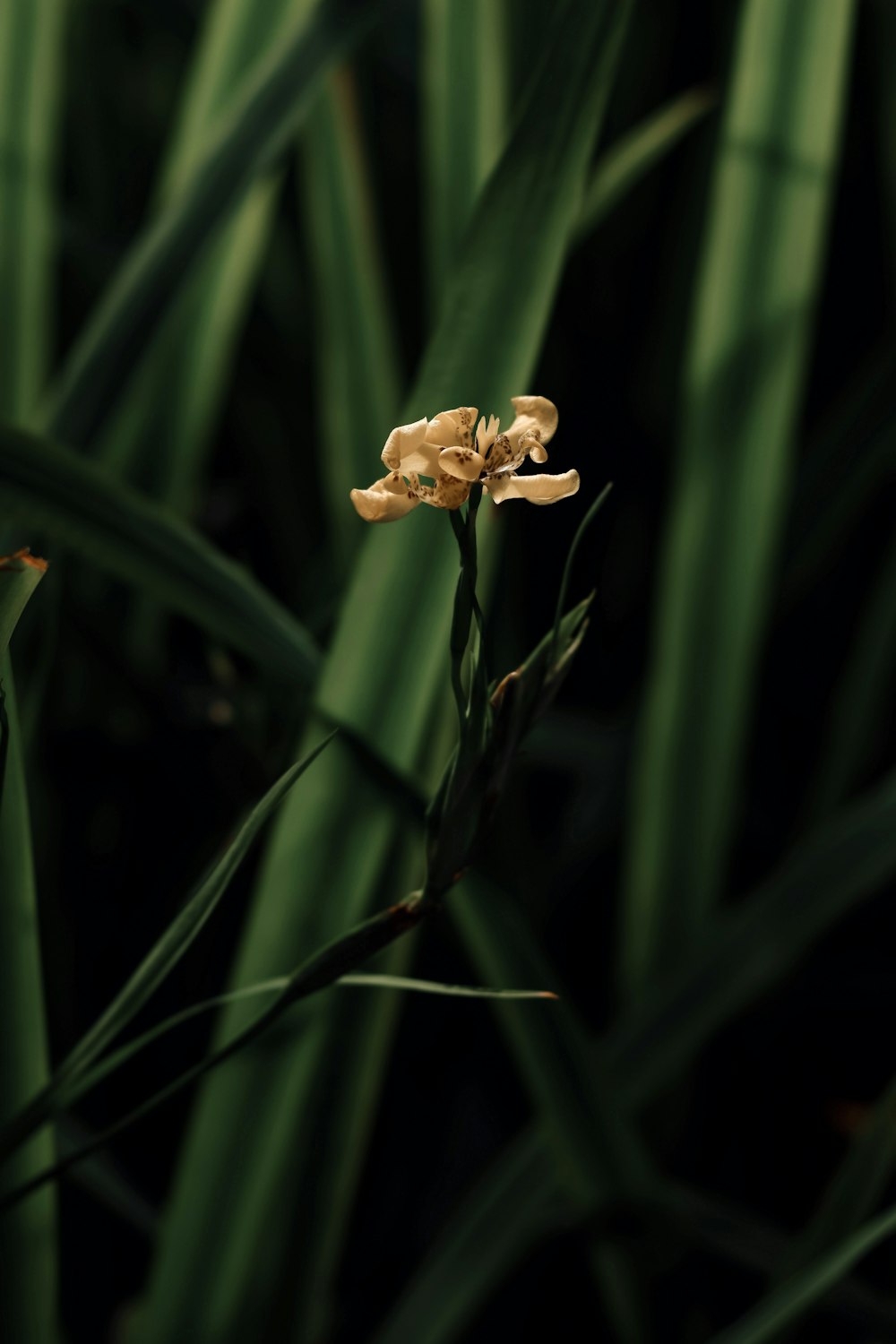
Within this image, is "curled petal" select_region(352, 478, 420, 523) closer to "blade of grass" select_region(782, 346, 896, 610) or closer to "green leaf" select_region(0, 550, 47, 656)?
"green leaf" select_region(0, 550, 47, 656)

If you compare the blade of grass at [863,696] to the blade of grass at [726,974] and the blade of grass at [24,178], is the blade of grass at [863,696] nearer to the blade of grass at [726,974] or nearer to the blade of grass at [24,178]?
the blade of grass at [726,974]

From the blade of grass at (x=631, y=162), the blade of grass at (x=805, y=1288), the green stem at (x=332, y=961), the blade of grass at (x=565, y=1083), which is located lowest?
the blade of grass at (x=805, y=1288)

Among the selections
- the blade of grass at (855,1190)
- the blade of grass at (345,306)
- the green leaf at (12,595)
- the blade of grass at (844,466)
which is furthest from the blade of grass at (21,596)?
the blade of grass at (844,466)

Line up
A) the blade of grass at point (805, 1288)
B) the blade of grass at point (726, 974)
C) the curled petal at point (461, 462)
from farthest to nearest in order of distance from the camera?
the blade of grass at point (726, 974)
the blade of grass at point (805, 1288)
the curled petal at point (461, 462)

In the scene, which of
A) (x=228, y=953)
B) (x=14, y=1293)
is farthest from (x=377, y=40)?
(x=14, y=1293)

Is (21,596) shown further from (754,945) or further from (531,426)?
(754,945)

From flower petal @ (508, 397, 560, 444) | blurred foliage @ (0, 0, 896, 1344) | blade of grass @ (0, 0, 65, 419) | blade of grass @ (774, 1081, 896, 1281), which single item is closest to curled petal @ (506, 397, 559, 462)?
flower petal @ (508, 397, 560, 444)
